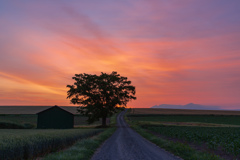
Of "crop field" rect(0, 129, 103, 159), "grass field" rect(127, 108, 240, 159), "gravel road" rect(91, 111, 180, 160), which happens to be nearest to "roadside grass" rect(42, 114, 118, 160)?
"gravel road" rect(91, 111, 180, 160)

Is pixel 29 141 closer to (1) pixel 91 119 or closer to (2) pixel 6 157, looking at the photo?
(2) pixel 6 157

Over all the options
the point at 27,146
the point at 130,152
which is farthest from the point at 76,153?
the point at 130,152

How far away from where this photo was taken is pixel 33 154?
15.4 m

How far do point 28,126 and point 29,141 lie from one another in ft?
172

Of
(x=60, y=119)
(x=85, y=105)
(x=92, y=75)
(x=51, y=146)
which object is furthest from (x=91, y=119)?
(x=51, y=146)

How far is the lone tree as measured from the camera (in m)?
63.8

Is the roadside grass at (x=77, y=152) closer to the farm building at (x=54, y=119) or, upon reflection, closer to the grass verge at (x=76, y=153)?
the grass verge at (x=76, y=153)

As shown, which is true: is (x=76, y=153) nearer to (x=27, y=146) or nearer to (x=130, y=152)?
(x=27, y=146)

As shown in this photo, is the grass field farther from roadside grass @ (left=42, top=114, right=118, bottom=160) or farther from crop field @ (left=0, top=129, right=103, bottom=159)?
crop field @ (left=0, top=129, right=103, bottom=159)

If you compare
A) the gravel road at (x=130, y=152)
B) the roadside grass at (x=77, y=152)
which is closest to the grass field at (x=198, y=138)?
the gravel road at (x=130, y=152)

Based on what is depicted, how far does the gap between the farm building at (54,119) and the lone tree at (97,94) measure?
462 centimetres

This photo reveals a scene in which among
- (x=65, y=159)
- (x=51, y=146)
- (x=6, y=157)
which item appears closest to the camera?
(x=6, y=157)

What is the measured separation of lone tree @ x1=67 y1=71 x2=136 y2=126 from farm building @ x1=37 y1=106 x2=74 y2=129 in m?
4.62

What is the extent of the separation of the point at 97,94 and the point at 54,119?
15.1m
